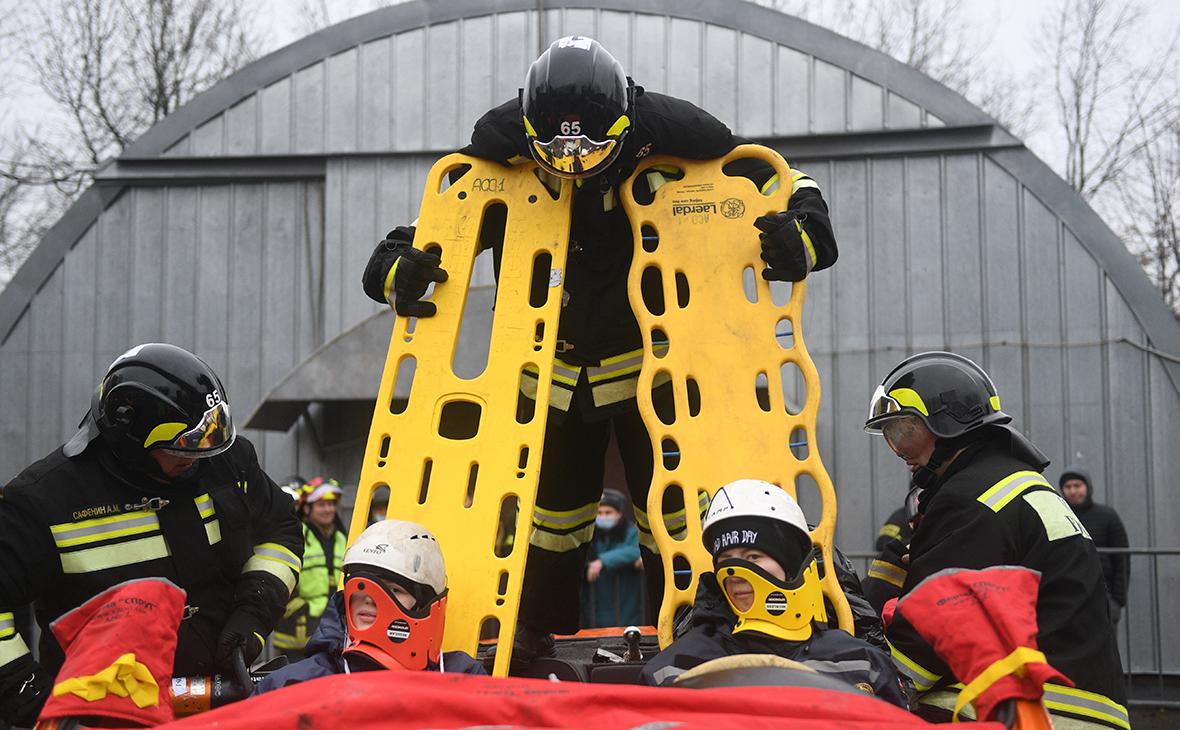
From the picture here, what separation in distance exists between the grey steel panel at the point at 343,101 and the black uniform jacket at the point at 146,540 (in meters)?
8.96

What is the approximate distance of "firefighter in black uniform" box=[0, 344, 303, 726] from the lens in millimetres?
4215

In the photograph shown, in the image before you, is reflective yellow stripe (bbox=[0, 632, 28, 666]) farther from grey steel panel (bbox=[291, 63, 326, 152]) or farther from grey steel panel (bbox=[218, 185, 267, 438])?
grey steel panel (bbox=[291, 63, 326, 152])

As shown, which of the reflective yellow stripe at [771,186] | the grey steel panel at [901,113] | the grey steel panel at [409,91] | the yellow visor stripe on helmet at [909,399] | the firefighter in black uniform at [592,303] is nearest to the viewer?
the yellow visor stripe on helmet at [909,399]

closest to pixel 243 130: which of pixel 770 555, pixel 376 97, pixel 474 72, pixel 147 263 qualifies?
pixel 376 97

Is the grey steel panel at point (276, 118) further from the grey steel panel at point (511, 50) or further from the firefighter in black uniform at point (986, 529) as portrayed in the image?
the firefighter in black uniform at point (986, 529)

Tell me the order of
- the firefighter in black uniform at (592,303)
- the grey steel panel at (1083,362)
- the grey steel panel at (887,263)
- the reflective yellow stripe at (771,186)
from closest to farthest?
the firefighter in black uniform at (592,303) → the reflective yellow stripe at (771,186) → the grey steel panel at (1083,362) → the grey steel panel at (887,263)

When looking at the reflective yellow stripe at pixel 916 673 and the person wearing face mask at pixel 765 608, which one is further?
the reflective yellow stripe at pixel 916 673

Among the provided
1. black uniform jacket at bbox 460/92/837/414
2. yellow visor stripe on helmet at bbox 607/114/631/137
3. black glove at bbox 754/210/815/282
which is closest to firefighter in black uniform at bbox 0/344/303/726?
black uniform jacket at bbox 460/92/837/414

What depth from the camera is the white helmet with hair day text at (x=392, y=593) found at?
156 inches

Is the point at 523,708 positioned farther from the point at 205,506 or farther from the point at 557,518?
the point at 557,518

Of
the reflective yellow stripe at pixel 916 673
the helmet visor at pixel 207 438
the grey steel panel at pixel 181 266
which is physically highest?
the grey steel panel at pixel 181 266

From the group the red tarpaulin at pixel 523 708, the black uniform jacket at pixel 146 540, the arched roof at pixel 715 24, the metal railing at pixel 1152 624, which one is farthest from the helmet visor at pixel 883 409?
the arched roof at pixel 715 24

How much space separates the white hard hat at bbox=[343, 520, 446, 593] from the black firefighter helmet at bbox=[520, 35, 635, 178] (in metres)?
1.52

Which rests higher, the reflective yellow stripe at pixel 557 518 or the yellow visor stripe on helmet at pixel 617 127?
the yellow visor stripe on helmet at pixel 617 127
